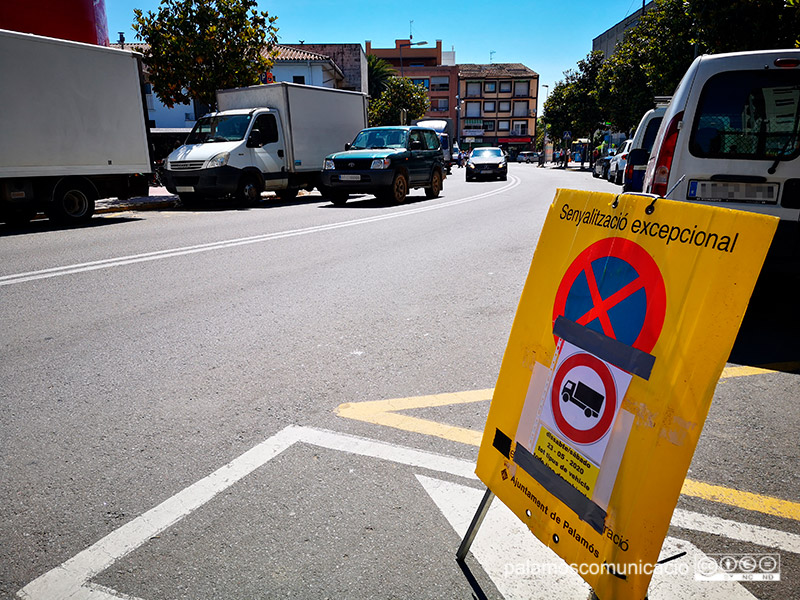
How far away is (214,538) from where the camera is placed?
83.6 inches

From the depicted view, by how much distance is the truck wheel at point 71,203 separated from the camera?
1110cm

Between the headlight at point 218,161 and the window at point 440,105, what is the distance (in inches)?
2977

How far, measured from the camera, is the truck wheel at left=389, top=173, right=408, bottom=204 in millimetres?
14320

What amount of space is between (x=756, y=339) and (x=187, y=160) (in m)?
13.0

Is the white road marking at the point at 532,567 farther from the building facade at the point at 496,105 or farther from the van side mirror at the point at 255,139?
the building facade at the point at 496,105

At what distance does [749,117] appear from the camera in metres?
4.57

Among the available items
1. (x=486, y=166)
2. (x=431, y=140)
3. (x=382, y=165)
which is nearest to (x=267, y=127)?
(x=382, y=165)

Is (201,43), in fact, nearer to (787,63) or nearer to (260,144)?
(260,144)

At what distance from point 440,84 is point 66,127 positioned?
79.6 meters

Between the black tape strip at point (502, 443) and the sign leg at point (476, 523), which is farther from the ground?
the black tape strip at point (502, 443)

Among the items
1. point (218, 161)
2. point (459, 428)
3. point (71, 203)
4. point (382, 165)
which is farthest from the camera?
point (382, 165)

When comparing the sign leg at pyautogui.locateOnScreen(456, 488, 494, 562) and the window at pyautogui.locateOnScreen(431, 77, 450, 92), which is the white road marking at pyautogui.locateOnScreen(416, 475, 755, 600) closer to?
the sign leg at pyautogui.locateOnScreen(456, 488, 494, 562)

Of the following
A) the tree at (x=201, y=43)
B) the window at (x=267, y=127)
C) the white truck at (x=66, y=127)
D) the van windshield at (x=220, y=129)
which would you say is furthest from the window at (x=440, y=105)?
the white truck at (x=66, y=127)

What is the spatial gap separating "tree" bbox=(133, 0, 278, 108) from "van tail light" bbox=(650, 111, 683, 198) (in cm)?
1575
